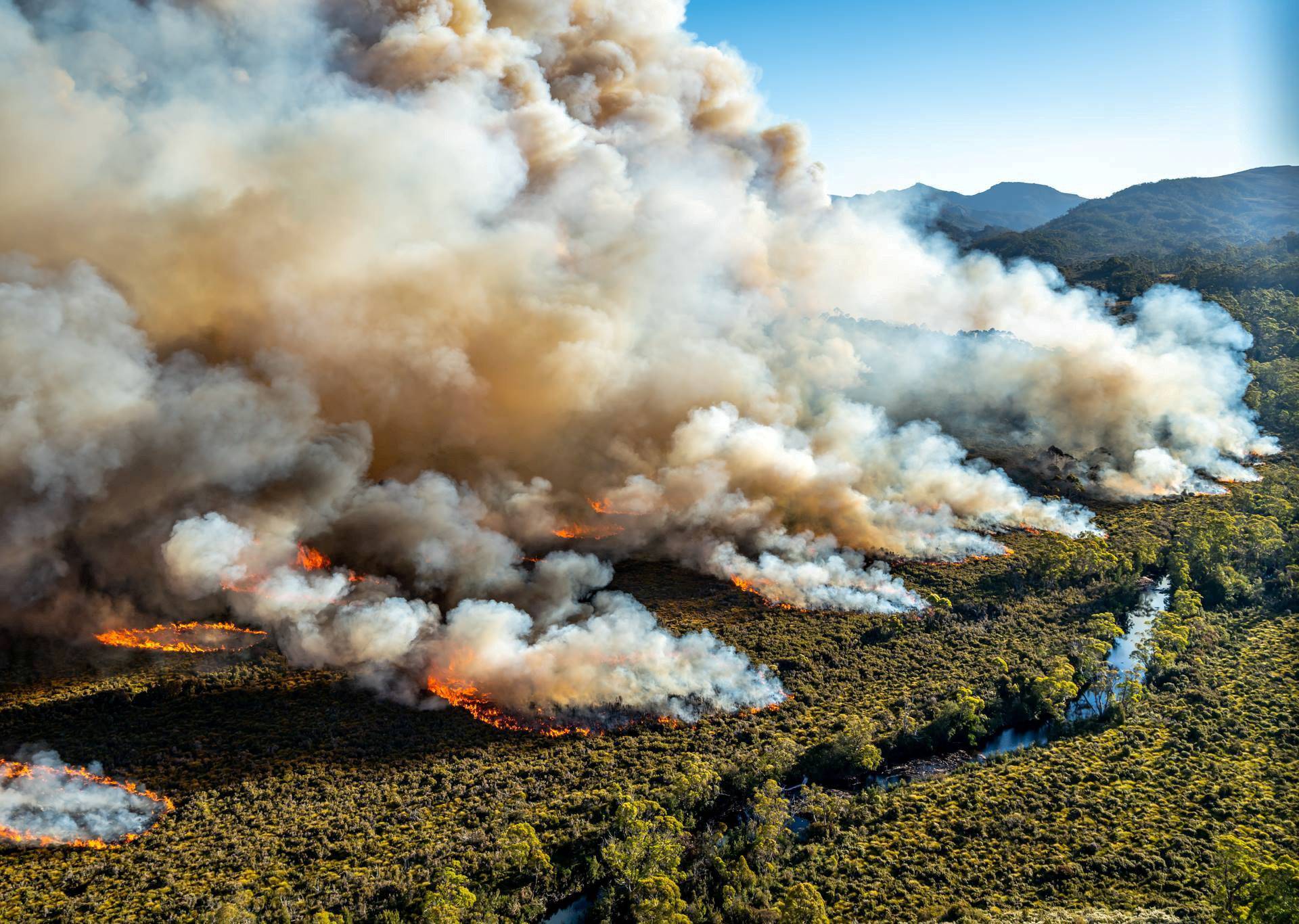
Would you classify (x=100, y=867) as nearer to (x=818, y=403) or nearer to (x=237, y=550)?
(x=237, y=550)

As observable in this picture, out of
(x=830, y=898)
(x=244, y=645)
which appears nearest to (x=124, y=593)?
(x=244, y=645)

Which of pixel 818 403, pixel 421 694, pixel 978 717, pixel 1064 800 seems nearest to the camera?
pixel 1064 800

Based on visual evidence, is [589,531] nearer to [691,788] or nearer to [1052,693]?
[691,788]

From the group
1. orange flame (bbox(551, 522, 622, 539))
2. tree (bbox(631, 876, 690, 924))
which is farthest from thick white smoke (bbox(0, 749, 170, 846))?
orange flame (bbox(551, 522, 622, 539))

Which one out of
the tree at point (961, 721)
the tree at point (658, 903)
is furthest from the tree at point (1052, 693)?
the tree at point (658, 903)

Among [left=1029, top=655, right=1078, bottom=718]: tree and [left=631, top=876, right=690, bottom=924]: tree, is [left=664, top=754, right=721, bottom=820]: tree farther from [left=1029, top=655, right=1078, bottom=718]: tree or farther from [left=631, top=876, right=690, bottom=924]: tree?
[left=1029, top=655, right=1078, bottom=718]: tree

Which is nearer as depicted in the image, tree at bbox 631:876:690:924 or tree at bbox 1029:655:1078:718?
tree at bbox 631:876:690:924

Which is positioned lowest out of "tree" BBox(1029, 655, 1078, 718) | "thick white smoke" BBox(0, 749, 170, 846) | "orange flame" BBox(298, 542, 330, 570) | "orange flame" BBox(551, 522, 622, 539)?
"tree" BBox(1029, 655, 1078, 718)

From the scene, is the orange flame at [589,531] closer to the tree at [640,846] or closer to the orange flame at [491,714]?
the orange flame at [491,714]
